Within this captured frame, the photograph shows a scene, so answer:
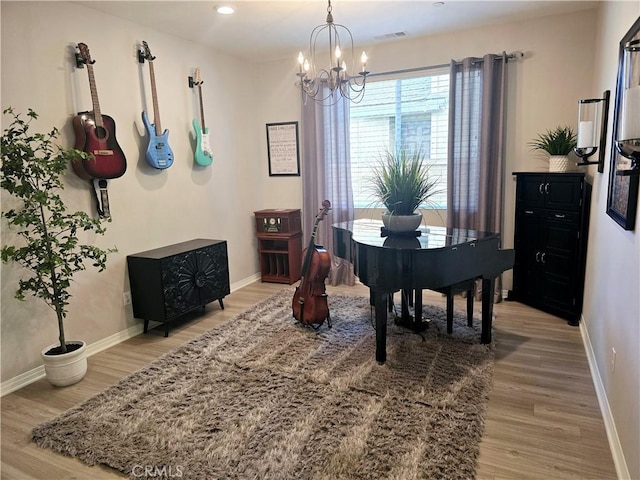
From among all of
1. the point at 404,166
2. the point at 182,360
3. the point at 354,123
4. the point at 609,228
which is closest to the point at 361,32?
the point at 354,123

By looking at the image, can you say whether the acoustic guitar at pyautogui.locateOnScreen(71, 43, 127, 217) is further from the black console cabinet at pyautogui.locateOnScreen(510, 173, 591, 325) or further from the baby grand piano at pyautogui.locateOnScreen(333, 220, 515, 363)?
the black console cabinet at pyautogui.locateOnScreen(510, 173, 591, 325)

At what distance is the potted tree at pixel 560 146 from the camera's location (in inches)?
139

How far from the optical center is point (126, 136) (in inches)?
132

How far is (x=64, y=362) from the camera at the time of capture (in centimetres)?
262

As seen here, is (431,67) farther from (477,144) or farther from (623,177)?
(623,177)

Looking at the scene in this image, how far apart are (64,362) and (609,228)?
11.4 ft

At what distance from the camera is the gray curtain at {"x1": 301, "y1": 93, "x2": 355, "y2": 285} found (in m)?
4.56

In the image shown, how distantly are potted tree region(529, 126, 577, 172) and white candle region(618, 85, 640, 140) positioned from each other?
7.61 feet

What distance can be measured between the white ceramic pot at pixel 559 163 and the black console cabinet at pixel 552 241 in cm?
15

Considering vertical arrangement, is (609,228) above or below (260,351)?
above

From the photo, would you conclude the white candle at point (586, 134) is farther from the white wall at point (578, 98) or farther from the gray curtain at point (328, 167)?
the gray curtain at point (328, 167)

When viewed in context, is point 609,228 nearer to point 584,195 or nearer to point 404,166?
point 584,195

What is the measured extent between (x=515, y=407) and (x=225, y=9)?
3.46 metres

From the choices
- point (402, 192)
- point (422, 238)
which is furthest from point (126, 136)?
point (422, 238)
